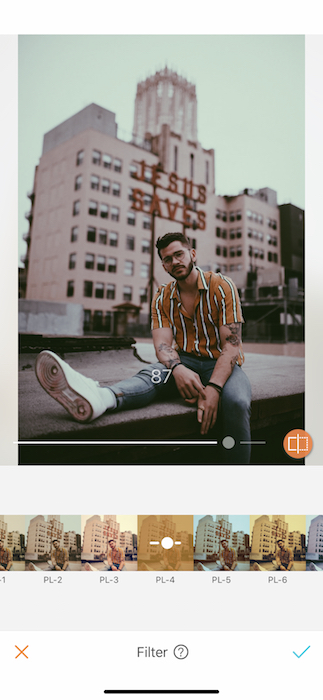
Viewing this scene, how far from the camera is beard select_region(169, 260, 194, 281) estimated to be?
1.47 m

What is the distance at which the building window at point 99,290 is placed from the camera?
4.83ft

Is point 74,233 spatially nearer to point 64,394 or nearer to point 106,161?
point 106,161

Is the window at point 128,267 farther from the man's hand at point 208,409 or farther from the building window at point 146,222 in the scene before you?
the man's hand at point 208,409

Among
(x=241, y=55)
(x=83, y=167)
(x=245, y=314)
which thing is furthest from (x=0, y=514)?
(x=241, y=55)

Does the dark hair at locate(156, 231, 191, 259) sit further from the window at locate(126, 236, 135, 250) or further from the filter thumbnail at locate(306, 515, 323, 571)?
the filter thumbnail at locate(306, 515, 323, 571)

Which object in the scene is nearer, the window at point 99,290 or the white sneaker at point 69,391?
the white sneaker at point 69,391

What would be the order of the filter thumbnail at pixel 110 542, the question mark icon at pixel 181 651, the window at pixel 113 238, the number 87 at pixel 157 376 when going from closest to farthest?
the question mark icon at pixel 181 651 → the filter thumbnail at pixel 110 542 → the number 87 at pixel 157 376 → the window at pixel 113 238

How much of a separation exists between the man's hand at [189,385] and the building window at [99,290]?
18.0 inches

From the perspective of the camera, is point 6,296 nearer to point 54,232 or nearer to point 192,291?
point 54,232

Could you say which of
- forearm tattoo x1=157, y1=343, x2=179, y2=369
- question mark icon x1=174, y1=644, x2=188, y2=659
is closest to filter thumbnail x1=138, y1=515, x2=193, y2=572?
question mark icon x1=174, y1=644, x2=188, y2=659

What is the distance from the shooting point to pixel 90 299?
4.90 ft

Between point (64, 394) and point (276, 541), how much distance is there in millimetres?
992

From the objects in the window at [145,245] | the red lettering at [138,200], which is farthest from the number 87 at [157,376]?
the red lettering at [138,200]

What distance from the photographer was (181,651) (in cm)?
122
